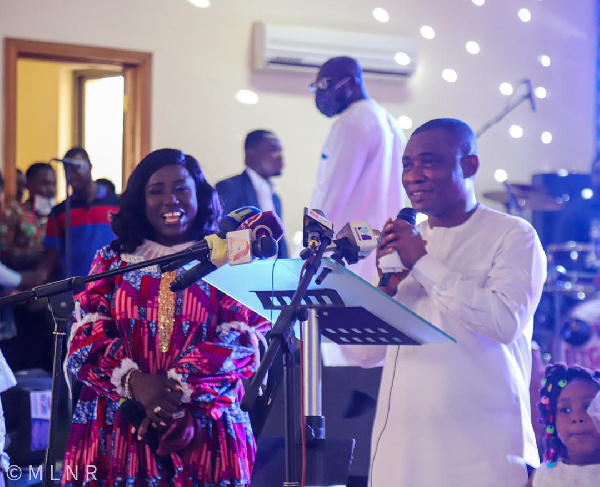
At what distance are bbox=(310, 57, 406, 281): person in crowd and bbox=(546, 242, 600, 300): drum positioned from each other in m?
2.93

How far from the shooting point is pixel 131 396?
8.16ft

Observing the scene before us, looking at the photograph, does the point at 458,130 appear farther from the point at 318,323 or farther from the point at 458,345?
the point at 318,323

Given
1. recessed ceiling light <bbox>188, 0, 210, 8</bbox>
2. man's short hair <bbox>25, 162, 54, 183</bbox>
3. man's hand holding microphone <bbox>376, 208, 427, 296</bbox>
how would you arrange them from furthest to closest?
recessed ceiling light <bbox>188, 0, 210, 8</bbox>
man's short hair <bbox>25, 162, 54, 183</bbox>
man's hand holding microphone <bbox>376, 208, 427, 296</bbox>

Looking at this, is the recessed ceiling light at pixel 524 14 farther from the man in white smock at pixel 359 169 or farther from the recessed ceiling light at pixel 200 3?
the man in white smock at pixel 359 169

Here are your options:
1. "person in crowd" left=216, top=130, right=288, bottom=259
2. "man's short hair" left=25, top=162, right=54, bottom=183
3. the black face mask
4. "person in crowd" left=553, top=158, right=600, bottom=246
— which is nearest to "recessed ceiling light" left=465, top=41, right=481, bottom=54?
"person in crowd" left=553, top=158, right=600, bottom=246

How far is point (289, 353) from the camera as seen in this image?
175 cm

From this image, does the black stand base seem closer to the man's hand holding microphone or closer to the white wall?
the man's hand holding microphone

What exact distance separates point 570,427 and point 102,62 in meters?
5.10

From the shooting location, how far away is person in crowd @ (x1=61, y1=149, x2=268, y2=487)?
98.1 inches

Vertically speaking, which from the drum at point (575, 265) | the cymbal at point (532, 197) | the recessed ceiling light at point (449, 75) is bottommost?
the drum at point (575, 265)

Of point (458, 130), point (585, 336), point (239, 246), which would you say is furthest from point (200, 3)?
point (239, 246)

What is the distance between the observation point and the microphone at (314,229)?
1857 mm

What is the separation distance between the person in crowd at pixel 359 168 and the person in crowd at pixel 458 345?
1978mm

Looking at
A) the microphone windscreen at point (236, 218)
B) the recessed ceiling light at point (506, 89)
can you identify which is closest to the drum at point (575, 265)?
the recessed ceiling light at point (506, 89)
